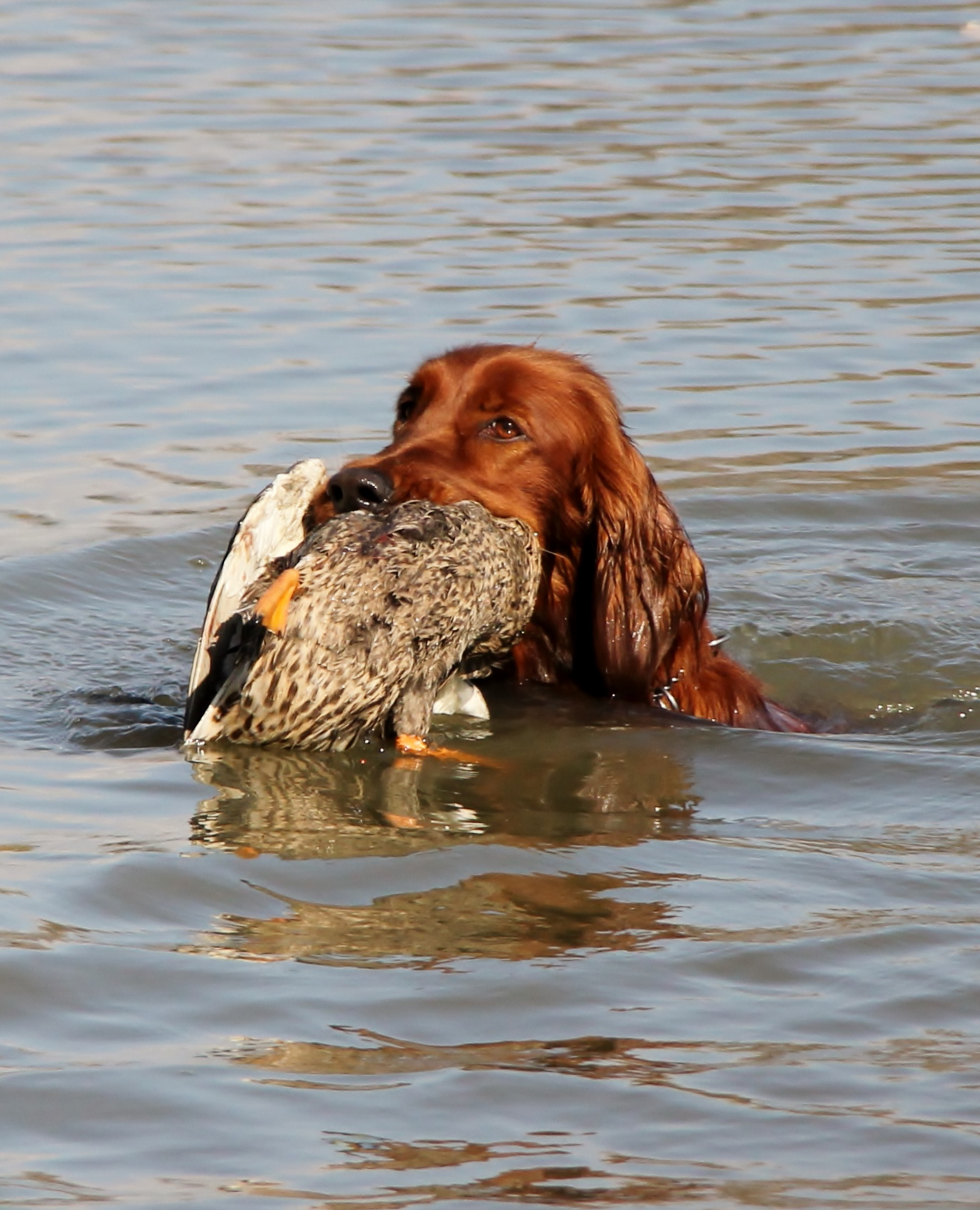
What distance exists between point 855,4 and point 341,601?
47.7ft

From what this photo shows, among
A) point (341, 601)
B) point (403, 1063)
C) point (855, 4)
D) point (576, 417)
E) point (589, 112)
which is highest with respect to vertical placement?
point (855, 4)

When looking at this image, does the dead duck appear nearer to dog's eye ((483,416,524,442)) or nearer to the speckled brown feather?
the speckled brown feather

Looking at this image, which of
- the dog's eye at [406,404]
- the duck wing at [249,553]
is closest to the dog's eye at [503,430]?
the dog's eye at [406,404]

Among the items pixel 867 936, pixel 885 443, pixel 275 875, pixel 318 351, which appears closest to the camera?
pixel 867 936

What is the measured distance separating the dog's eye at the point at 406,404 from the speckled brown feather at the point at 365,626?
63 centimetres

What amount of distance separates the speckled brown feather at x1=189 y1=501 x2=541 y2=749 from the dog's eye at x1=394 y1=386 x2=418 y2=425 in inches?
24.9

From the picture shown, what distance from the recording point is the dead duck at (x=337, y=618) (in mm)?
5043

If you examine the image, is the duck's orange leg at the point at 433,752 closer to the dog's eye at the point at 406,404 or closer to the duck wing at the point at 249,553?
the duck wing at the point at 249,553

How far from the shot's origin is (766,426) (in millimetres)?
9242

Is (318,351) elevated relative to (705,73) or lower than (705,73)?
lower

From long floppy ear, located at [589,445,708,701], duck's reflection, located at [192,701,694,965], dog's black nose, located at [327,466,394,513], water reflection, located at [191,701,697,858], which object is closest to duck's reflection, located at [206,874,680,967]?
duck's reflection, located at [192,701,694,965]

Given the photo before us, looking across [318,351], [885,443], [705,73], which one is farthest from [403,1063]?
[705,73]

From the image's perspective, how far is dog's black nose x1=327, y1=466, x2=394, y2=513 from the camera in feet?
17.8

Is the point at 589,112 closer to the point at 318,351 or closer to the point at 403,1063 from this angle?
the point at 318,351
